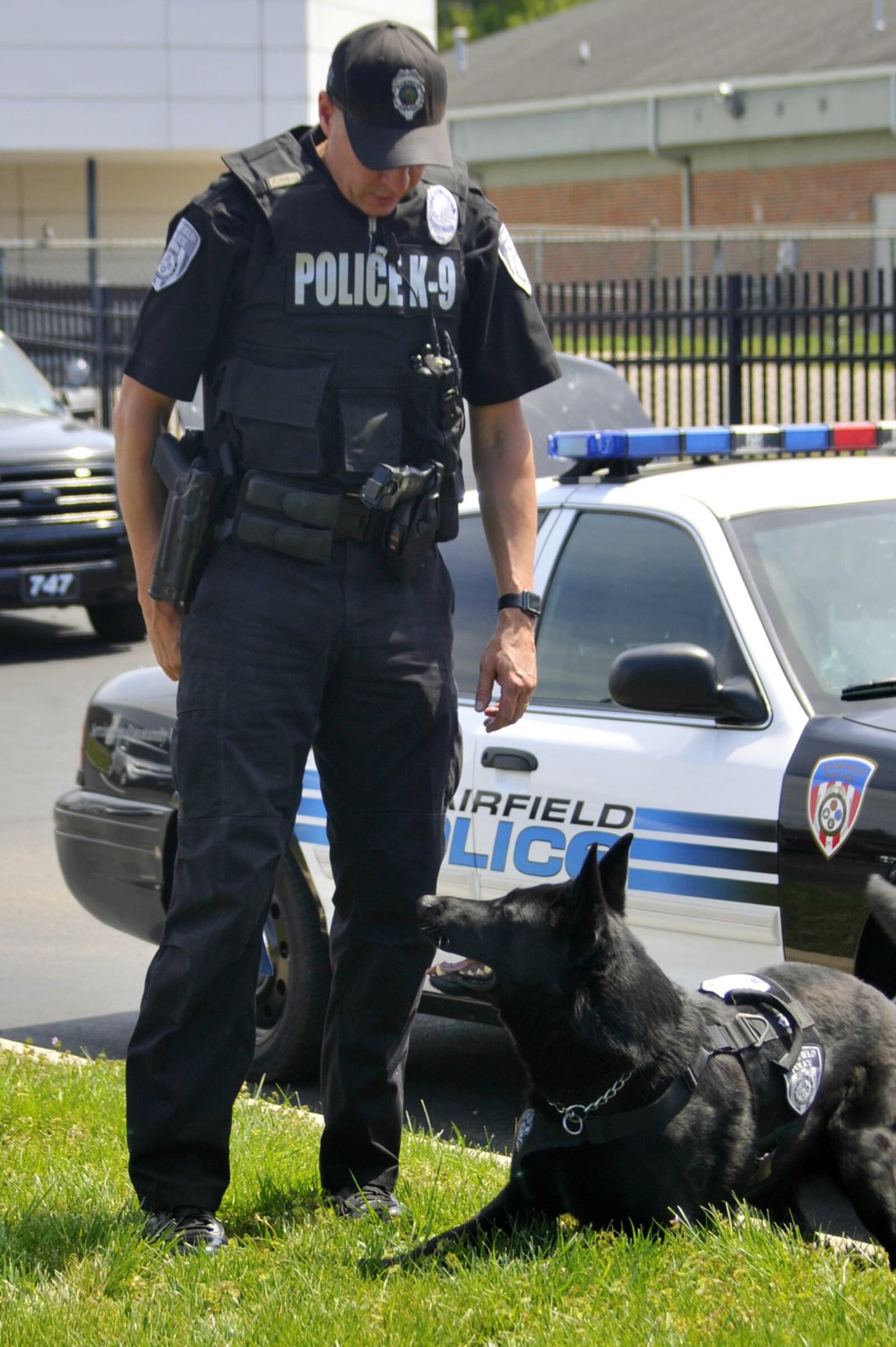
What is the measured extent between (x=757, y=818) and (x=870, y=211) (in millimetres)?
34546

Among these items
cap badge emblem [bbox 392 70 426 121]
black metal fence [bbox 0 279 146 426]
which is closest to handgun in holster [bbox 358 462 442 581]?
cap badge emblem [bbox 392 70 426 121]

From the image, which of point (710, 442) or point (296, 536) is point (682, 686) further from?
point (296, 536)

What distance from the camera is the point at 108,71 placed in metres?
31.5

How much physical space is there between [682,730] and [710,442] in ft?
3.09

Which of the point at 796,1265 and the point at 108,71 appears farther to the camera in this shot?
the point at 108,71

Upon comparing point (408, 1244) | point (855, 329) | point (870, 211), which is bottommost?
point (408, 1244)

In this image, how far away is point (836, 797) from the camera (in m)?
4.08

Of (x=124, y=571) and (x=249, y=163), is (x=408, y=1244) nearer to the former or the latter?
(x=249, y=163)

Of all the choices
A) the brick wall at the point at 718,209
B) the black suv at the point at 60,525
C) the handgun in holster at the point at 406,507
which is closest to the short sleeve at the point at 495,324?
the handgun in holster at the point at 406,507

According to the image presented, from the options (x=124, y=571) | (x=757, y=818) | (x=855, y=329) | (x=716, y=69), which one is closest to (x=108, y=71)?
(x=716, y=69)

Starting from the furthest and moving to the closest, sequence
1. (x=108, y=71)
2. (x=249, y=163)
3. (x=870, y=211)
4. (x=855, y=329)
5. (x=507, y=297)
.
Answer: (x=870, y=211)
(x=108, y=71)
(x=855, y=329)
(x=507, y=297)
(x=249, y=163)

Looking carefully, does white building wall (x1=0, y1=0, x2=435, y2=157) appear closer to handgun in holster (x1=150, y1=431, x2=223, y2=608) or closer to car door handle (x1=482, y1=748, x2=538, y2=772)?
car door handle (x1=482, y1=748, x2=538, y2=772)

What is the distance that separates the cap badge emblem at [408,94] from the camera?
323 cm

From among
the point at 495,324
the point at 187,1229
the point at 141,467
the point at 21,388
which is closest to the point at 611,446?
the point at 495,324
